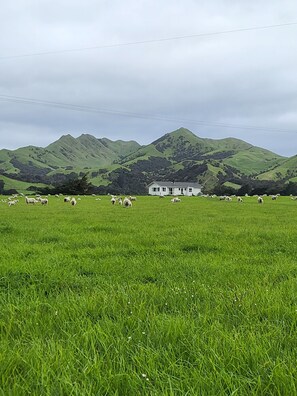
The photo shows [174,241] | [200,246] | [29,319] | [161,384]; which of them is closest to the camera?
[161,384]

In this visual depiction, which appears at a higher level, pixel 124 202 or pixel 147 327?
pixel 124 202

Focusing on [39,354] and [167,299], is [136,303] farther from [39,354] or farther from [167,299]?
[39,354]

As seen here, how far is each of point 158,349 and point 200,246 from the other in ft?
25.7

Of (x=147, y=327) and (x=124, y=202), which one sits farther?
(x=124, y=202)

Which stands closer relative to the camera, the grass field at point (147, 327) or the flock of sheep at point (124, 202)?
the grass field at point (147, 327)

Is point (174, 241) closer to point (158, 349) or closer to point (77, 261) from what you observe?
point (77, 261)

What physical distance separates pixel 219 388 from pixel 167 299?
2.52 metres

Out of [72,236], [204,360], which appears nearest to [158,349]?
[204,360]

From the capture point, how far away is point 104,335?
150 inches

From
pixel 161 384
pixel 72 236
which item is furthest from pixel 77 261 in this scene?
pixel 161 384

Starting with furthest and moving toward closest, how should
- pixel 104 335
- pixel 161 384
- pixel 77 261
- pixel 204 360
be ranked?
pixel 77 261 → pixel 104 335 → pixel 204 360 → pixel 161 384

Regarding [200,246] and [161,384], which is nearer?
[161,384]

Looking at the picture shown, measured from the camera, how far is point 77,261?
338 inches

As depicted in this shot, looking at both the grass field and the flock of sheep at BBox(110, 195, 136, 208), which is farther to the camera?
the flock of sheep at BBox(110, 195, 136, 208)
